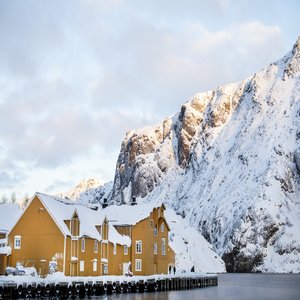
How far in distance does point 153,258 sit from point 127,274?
22.6ft

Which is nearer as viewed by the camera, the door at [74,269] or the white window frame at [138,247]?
the door at [74,269]

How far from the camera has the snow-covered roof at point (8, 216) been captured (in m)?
88.2

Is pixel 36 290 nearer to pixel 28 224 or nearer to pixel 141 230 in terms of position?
pixel 28 224

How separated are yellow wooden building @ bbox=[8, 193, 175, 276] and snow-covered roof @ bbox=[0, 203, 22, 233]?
586 cm

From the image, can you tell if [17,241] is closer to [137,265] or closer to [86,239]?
[86,239]

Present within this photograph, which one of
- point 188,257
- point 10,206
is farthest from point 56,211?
point 188,257

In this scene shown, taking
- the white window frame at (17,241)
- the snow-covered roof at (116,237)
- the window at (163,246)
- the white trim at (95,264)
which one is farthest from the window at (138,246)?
the white window frame at (17,241)

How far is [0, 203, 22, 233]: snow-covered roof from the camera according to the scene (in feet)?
289

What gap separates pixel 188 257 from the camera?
13062 cm

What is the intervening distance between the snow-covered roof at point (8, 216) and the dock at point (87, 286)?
649 inches

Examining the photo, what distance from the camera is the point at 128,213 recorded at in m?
100

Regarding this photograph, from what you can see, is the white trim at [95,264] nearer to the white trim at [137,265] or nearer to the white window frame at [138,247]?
the white window frame at [138,247]

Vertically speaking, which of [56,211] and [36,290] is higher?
[56,211]

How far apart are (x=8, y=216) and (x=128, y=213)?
1868 cm
